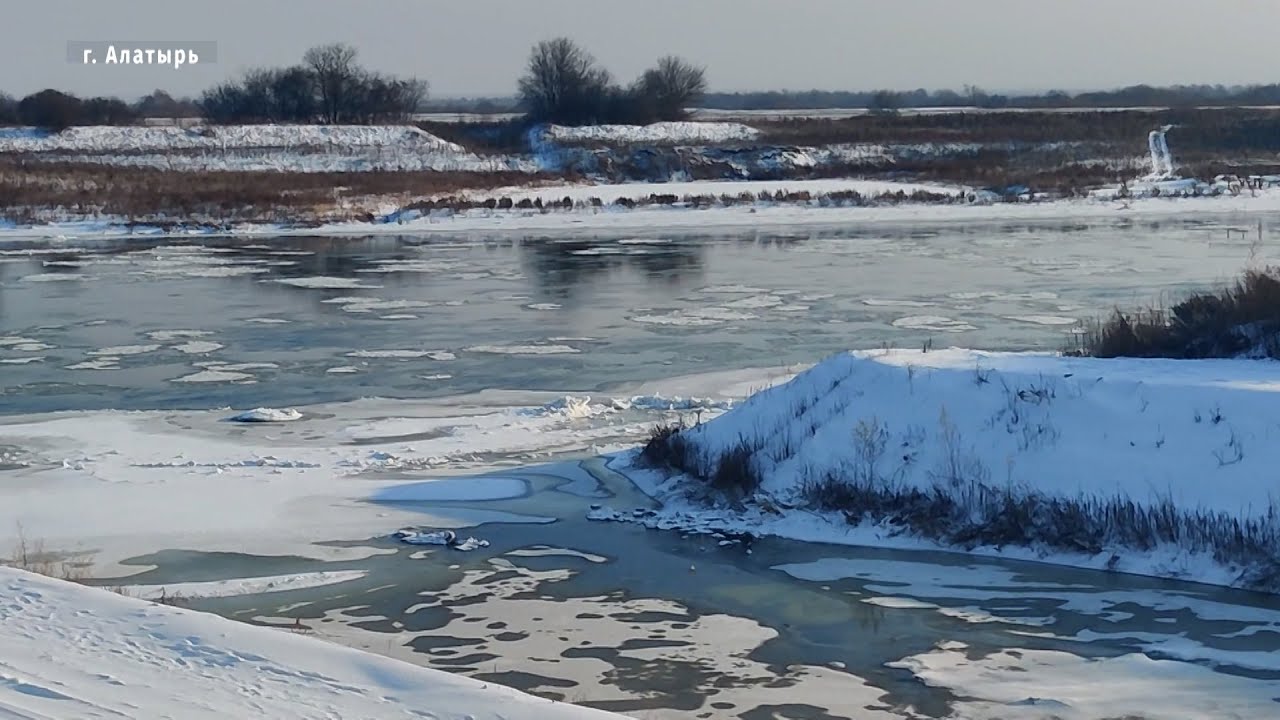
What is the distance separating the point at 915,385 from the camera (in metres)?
11.0

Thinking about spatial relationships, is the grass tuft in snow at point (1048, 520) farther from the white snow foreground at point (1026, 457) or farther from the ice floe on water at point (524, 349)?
the ice floe on water at point (524, 349)

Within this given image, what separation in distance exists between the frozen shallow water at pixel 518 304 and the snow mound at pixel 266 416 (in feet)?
2.35

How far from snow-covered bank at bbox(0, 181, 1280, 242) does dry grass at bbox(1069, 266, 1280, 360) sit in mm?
23504

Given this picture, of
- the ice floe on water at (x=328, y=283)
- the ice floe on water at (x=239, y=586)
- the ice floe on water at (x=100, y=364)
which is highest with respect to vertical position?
the ice floe on water at (x=328, y=283)

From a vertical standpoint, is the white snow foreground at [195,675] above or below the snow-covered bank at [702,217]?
below

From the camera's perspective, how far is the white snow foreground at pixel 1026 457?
29.7ft

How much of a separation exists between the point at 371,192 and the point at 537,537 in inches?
1427

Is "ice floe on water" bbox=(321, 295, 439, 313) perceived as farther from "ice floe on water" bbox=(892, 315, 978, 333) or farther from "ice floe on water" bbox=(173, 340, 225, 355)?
"ice floe on water" bbox=(892, 315, 978, 333)

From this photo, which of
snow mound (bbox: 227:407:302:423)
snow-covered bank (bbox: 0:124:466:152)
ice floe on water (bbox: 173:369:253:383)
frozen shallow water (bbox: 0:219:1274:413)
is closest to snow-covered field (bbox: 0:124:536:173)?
snow-covered bank (bbox: 0:124:466:152)

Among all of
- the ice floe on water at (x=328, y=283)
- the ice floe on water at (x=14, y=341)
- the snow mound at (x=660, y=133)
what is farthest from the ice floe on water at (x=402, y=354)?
the snow mound at (x=660, y=133)

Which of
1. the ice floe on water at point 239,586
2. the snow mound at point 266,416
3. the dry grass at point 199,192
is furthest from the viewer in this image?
the dry grass at point 199,192

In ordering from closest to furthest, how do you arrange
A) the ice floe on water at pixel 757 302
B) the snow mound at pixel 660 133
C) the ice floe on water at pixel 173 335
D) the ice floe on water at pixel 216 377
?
the ice floe on water at pixel 216 377 < the ice floe on water at pixel 173 335 < the ice floe on water at pixel 757 302 < the snow mound at pixel 660 133

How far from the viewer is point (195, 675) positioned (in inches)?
241

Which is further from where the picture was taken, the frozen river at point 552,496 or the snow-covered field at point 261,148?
the snow-covered field at point 261,148
